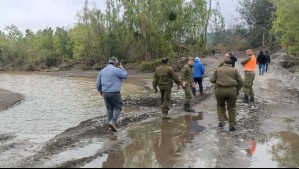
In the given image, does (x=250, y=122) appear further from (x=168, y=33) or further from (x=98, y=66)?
(x=98, y=66)

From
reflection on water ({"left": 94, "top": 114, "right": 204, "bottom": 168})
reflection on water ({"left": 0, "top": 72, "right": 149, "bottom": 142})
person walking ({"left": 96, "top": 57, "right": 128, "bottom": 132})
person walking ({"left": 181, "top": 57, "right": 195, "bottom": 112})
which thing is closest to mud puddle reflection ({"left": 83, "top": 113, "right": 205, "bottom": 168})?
reflection on water ({"left": 94, "top": 114, "right": 204, "bottom": 168})

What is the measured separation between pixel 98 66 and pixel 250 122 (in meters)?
51.2

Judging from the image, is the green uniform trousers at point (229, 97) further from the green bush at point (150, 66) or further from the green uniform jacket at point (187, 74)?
the green bush at point (150, 66)

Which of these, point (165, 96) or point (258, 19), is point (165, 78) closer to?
point (165, 96)

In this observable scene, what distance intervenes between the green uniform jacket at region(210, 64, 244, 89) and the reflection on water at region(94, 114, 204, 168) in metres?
1.47

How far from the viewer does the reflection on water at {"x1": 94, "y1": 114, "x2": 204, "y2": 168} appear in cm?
781

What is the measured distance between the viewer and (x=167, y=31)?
173 feet

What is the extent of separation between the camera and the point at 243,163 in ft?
25.4

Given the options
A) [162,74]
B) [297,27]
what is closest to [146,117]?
[162,74]

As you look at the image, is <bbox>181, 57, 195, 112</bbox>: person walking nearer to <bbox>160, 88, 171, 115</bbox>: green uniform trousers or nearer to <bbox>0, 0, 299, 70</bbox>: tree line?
<bbox>160, 88, 171, 115</bbox>: green uniform trousers

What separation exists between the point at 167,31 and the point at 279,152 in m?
44.6

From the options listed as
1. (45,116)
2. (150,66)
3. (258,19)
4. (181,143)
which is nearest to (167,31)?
(150,66)

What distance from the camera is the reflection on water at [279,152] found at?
317 inches

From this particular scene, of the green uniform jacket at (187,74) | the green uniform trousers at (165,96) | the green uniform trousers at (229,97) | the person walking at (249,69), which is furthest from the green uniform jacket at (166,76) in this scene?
the person walking at (249,69)
